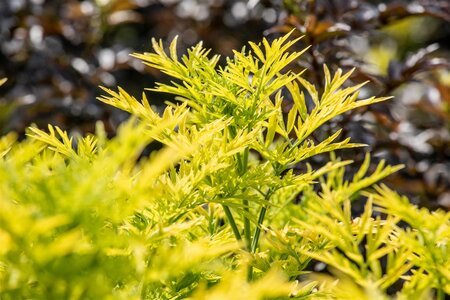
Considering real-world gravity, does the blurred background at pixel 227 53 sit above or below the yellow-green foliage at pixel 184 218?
below

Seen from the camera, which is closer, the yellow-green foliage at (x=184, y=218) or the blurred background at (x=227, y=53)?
the yellow-green foliage at (x=184, y=218)

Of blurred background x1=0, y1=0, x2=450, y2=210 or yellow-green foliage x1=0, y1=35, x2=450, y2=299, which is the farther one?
blurred background x1=0, y1=0, x2=450, y2=210

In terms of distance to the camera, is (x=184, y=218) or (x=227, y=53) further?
(x=227, y=53)

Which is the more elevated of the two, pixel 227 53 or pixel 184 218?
pixel 184 218

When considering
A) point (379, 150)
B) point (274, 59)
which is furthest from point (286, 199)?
point (379, 150)

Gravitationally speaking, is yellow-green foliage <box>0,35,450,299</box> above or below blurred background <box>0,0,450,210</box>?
above
